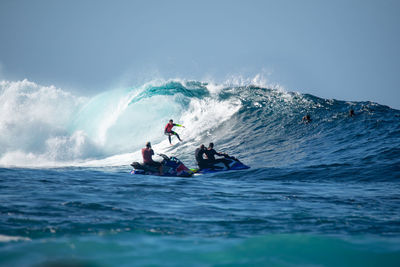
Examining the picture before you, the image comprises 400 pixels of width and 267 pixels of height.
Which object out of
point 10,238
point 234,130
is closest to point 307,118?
point 234,130

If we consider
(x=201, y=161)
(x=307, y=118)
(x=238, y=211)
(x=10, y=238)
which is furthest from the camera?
(x=307, y=118)

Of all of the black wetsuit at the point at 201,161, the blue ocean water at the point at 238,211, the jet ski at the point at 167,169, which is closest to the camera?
the blue ocean water at the point at 238,211

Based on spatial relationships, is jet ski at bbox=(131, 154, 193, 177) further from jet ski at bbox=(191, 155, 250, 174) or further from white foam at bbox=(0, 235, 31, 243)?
white foam at bbox=(0, 235, 31, 243)

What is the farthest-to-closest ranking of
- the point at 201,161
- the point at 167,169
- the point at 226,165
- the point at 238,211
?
the point at 226,165 → the point at 201,161 → the point at 167,169 → the point at 238,211

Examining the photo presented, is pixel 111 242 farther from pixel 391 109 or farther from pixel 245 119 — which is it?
pixel 391 109

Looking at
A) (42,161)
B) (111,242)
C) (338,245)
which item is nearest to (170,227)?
(111,242)

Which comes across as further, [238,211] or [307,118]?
[307,118]

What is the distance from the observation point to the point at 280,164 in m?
15.5

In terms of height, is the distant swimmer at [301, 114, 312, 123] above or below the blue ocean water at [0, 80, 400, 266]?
above

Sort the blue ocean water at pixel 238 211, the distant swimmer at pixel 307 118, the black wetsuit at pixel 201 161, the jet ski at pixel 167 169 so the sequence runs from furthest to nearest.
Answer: the distant swimmer at pixel 307 118 → the black wetsuit at pixel 201 161 → the jet ski at pixel 167 169 → the blue ocean water at pixel 238 211

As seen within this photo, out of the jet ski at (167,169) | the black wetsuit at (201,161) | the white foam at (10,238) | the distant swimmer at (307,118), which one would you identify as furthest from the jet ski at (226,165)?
the white foam at (10,238)

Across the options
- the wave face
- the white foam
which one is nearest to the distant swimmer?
the wave face

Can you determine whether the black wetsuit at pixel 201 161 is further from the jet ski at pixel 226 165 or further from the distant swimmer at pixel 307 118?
the distant swimmer at pixel 307 118

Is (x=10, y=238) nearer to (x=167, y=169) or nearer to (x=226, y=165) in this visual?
(x=167, y=169)
